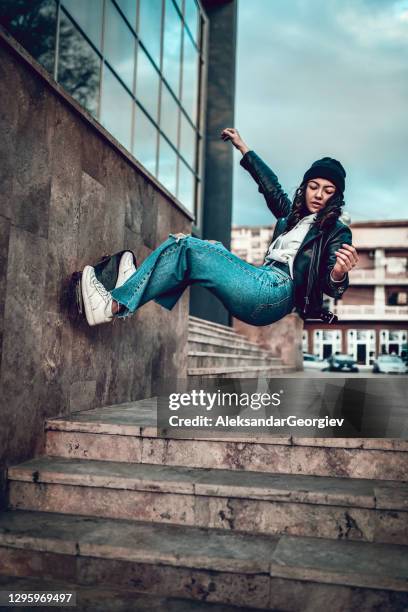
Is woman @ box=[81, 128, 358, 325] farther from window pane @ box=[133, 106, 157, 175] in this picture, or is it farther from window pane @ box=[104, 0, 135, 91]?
window pane @ box=[133, 106, 157, 175]

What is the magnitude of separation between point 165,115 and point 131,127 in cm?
264

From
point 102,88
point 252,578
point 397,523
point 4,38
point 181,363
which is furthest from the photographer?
point 102,88

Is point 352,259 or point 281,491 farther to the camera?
point 352,259

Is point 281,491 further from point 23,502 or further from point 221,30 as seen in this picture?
point 221,30

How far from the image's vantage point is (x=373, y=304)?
4903 centimetres

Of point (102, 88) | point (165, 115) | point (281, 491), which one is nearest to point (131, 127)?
point (102, 88)

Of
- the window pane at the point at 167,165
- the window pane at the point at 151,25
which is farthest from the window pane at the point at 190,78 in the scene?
the window pane at the point at 151,25

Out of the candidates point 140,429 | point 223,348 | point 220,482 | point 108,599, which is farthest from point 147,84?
point 108,599

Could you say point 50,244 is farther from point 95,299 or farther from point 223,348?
point 223,348

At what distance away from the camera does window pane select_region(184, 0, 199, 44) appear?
15.3 metres

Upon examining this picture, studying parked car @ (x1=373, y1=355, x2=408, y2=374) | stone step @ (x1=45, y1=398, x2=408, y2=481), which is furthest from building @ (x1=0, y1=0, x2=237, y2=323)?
parked car @ (x1=373, y1=355, x2=408, y2=374)

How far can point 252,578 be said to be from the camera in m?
2.28

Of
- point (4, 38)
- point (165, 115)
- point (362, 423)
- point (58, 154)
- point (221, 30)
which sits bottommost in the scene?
point (362, 423)

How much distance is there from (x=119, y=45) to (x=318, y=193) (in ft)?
29.2
